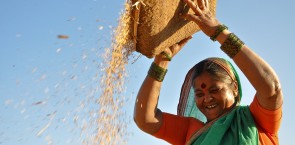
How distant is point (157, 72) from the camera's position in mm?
4469

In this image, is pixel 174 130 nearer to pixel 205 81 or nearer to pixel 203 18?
pixel 205 81

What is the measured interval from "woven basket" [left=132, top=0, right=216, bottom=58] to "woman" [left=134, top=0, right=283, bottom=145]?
0.12m

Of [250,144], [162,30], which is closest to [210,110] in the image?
[250,144]

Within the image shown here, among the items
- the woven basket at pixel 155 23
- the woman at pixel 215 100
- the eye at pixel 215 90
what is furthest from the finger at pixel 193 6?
the eye at pixel 215 90

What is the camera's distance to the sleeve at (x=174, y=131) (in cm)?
444

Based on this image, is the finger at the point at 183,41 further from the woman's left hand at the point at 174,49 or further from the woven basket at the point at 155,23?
the woven basket at the point at 155,23

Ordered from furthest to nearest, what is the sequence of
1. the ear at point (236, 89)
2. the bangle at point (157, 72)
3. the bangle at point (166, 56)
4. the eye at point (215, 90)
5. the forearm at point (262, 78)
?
1. the bangle at point (157, 72)
2. the bangle at point (166, 56)
3. the ear at point (236, 89)
4. the eye at point (215, 90)
5. the forearm at point (262, 78)

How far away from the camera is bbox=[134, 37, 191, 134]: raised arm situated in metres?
4.41

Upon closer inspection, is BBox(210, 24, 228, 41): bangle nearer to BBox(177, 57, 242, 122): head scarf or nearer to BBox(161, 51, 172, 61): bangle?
BBox(177, 57, 242, 122): head scarf

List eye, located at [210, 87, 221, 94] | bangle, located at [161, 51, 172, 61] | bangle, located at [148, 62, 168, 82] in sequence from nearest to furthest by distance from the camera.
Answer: eye, located at [210, 87, 221, 94] → bangle, located at [161, 51, 172, 61] → bangle, located at [148, 62, 168, 82]

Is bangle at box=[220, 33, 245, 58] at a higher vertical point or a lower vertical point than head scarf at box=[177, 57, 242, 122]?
higher

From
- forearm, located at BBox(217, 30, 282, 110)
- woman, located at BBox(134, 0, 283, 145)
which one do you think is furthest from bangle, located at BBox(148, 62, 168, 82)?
forearm, located at BBox(217, 30, 282, 110)

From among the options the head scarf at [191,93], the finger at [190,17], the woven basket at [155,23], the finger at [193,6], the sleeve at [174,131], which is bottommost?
the sleeve at [174,131]

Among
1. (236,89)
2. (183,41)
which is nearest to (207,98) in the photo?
(236,89)
